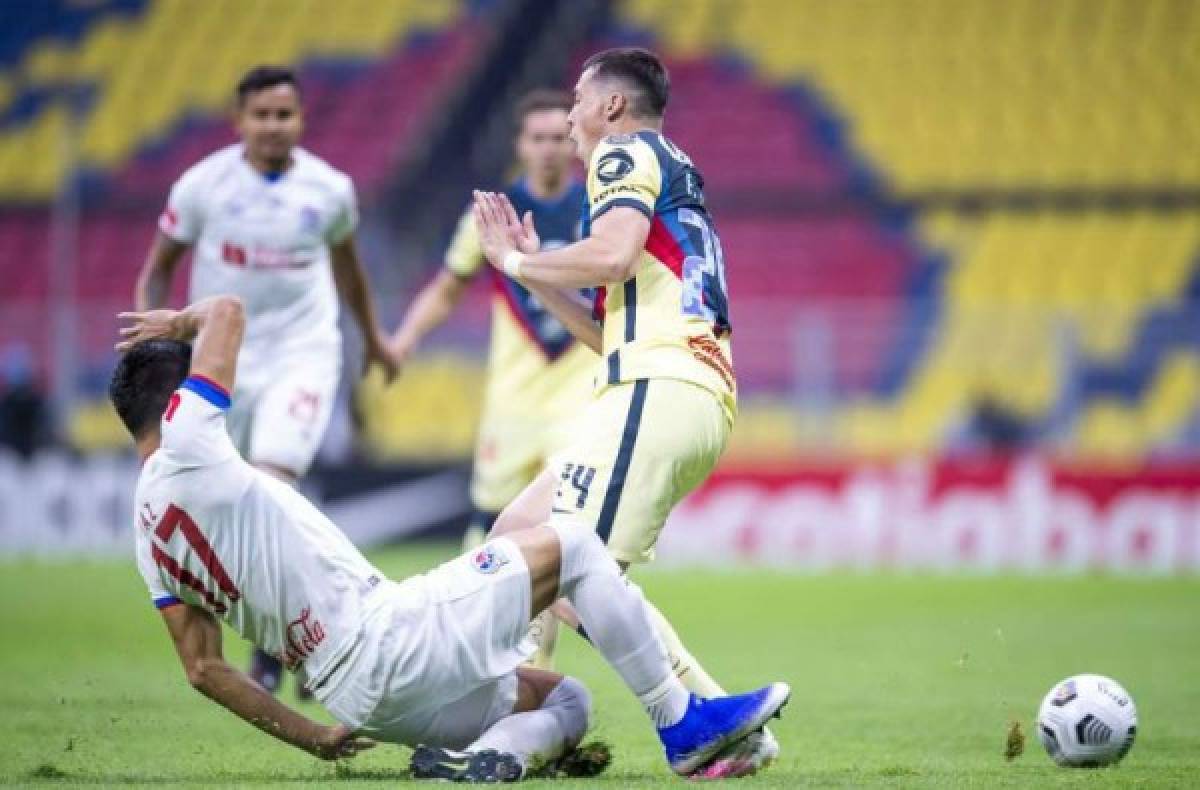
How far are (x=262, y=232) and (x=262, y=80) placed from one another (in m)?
0.76

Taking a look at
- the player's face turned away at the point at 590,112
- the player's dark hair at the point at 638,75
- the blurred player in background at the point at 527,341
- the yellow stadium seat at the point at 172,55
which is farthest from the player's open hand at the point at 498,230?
the yellow stadium seat at the point at 172,55

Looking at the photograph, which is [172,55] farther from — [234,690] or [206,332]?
[234,690]

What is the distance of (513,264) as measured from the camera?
272 inches

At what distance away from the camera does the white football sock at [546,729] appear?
644 centimetres

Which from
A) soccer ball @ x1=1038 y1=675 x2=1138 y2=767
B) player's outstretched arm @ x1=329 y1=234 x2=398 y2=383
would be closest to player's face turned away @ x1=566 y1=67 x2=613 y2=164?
soccer ball @ x1=1038 y1=675 x2=1138 y2=767

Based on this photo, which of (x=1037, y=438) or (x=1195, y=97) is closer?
(x=1037, y=438)

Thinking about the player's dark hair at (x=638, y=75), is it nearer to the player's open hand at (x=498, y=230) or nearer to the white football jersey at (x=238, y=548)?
the player's open hand at (x=498, y=230)

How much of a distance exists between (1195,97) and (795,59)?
5.21 meters

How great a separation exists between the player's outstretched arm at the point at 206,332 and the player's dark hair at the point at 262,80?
3307 mm

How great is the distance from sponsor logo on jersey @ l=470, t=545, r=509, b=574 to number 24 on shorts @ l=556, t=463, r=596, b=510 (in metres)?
0.54

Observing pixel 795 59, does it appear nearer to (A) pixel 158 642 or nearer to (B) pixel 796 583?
(B) pixel 796 583

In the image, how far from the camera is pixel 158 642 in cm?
1250

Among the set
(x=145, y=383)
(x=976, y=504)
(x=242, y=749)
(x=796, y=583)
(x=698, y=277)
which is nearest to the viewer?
(x=145, y=383)

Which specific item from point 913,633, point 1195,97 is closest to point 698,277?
point 913,633
